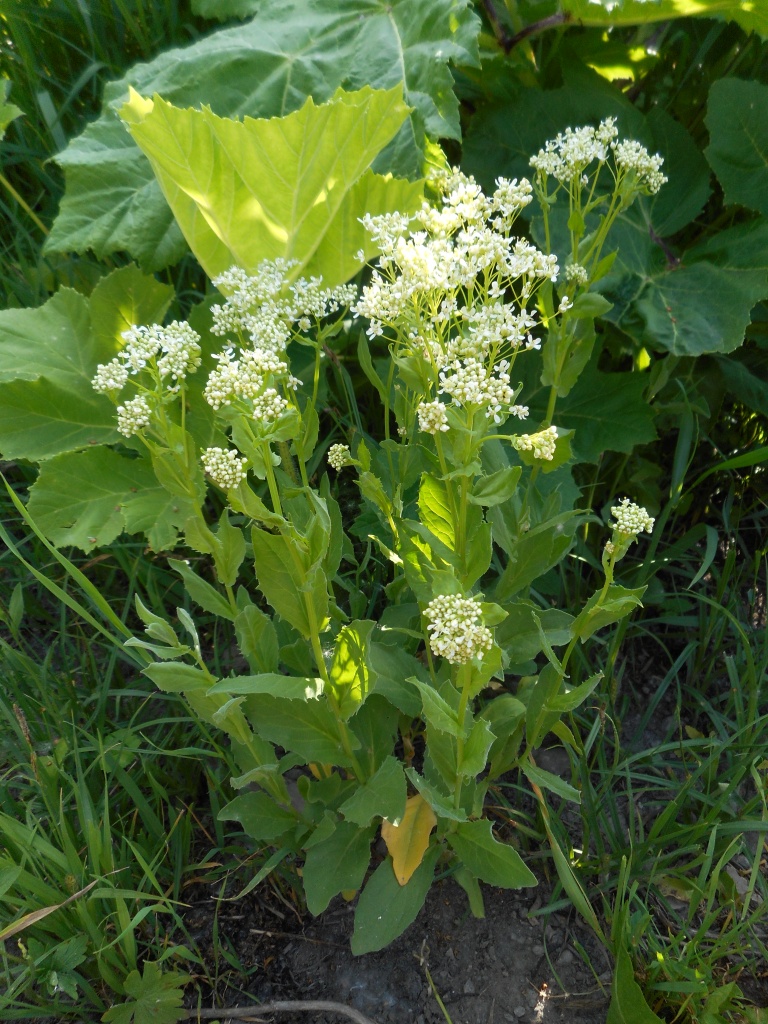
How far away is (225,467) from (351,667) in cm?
48

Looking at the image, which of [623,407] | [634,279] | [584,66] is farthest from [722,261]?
[584,66]

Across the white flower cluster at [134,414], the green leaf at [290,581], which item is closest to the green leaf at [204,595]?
the green leaf at [290,581]

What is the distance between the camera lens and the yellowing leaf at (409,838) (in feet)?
5.41

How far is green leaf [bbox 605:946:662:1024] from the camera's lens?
1.53 metres

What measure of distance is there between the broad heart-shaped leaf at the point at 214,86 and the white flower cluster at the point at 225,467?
132cm

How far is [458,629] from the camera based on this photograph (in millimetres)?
1189

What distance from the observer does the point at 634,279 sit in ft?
7.87

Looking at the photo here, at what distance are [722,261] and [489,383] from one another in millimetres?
1517

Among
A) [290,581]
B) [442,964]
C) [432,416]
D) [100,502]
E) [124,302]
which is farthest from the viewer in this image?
[124,302]

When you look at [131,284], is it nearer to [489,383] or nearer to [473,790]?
[489,383]

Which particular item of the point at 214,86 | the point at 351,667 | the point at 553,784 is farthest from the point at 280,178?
the point at 553,784

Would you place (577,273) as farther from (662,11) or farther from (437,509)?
(662,11)

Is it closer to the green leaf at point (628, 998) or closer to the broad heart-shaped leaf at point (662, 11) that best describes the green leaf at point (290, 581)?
the green leaf at point (628, 998)

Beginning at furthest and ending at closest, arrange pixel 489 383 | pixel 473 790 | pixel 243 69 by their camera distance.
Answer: pixel 243 69 < pixel 473 790 < pixel 489 383
